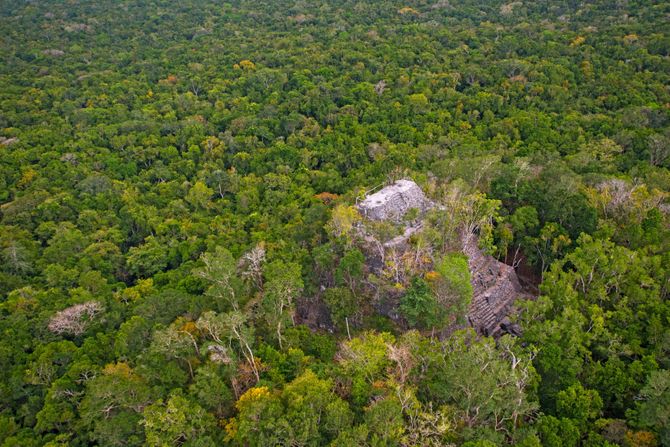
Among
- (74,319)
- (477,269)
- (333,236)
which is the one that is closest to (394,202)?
(333,236)

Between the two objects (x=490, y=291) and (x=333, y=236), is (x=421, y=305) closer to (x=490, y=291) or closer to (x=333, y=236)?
(x=490, y=291)

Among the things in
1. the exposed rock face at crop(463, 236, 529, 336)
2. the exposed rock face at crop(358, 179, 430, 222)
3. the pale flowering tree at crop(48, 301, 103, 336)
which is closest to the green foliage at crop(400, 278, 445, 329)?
the exposed rock face at crop(463, 236, 529, 336)

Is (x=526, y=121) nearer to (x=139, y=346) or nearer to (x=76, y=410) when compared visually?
(x=139, y=346)

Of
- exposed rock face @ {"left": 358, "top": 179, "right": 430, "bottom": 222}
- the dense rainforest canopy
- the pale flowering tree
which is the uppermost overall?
exposed rock face @ {"left": 358, "top": 179, "right": 430, "bottom": 222}

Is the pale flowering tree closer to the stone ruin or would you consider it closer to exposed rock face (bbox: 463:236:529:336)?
the stone ruin

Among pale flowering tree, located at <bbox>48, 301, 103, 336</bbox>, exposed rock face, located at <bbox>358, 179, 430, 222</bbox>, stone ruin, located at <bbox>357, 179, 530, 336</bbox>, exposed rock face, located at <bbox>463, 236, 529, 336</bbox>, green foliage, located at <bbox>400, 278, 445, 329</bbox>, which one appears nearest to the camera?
green foliage, located at <bbox>400, 278, 445, 329</bbox>

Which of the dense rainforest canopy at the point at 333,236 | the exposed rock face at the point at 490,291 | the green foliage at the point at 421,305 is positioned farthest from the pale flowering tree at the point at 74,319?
the exposed rock face at the point at 490,291

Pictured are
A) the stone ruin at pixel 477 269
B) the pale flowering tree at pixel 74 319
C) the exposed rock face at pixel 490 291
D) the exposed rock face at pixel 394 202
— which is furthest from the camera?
the exposed rock face at pixel 394 202

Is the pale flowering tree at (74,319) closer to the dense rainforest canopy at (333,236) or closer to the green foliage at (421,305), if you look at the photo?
the dense rainforest canopy at (333,236)
